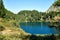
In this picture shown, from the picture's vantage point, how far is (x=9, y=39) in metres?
29.8

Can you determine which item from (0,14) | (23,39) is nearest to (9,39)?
(23,39)

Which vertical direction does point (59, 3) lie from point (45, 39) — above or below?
above

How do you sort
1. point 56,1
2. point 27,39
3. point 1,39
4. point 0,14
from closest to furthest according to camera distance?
point 1,39 < point 27,39 < point 56,1 < point 0,14

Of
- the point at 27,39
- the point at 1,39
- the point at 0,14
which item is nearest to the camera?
the point at 1,39

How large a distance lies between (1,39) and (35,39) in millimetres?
5786

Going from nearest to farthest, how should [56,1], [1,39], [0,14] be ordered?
[1,39], [56,1], [0,14]

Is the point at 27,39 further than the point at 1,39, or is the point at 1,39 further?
the point at 27,39

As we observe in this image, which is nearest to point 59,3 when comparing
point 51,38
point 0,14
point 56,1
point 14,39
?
point 56,1

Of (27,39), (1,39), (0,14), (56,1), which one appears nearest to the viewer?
(1,39)

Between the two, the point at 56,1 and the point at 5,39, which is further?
the point at 56,1

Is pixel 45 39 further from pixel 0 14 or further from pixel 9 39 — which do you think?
pixel 0 14

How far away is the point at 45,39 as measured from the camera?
3169 cm

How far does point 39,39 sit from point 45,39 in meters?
0.96

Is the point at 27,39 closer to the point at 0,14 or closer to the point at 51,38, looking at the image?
the point at 51,38
